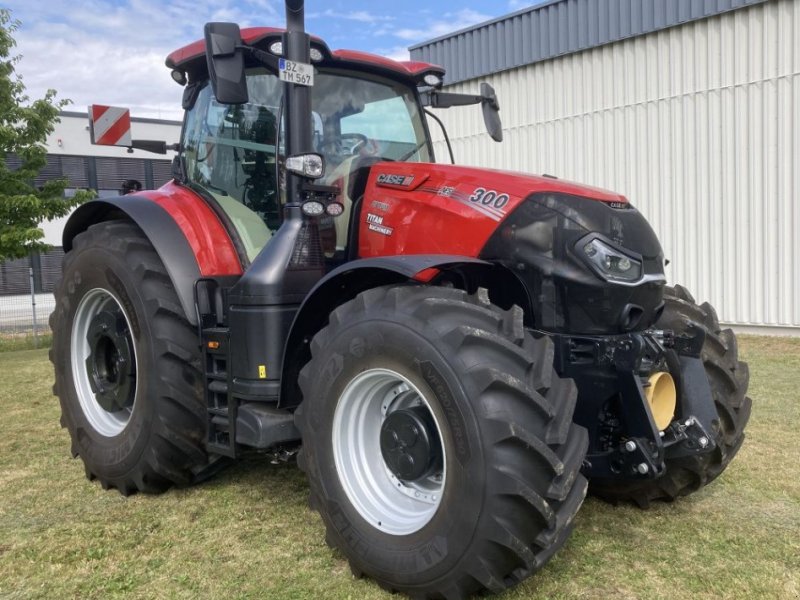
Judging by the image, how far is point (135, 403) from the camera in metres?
3.85

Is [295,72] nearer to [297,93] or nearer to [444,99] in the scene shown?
[297,93]

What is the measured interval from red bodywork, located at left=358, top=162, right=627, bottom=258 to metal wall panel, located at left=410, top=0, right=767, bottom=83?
25.4ft

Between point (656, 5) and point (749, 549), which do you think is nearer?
point (749, 549)

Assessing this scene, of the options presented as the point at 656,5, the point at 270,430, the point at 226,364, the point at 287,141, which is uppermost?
the point at 656,5

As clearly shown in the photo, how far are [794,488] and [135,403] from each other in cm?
355

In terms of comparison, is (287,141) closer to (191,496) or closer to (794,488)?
(191,496)

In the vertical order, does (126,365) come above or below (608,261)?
below

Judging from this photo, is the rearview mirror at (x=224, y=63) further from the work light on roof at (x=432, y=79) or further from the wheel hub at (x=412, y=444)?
the wheel hub at (x=412, y=444)

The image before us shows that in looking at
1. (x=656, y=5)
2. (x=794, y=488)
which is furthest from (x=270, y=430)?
(x=656, y=5)

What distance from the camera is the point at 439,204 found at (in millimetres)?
3281

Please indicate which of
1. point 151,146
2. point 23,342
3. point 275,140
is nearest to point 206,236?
point 275,140

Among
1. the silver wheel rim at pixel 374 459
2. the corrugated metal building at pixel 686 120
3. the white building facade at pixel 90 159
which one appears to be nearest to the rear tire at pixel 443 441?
the silver wheel rim at pixel 374 459

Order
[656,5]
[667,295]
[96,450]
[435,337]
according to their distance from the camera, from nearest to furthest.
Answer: [435,337] → [667,295] → [96,450] → [656,5]

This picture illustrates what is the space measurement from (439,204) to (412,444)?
3.62 feet
